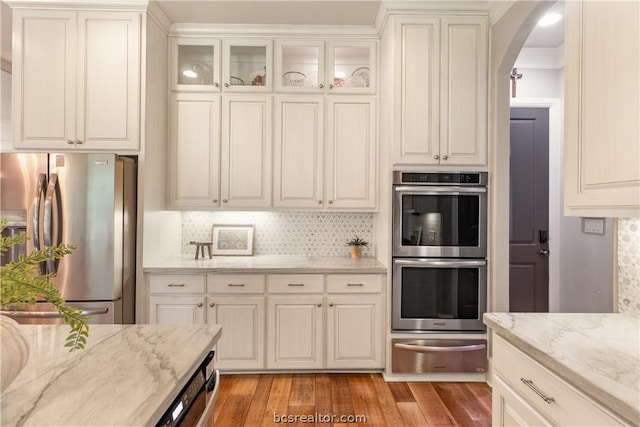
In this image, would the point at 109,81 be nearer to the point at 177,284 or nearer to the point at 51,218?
the point at 51,218

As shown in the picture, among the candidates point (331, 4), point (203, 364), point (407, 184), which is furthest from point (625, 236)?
point (331, 4)

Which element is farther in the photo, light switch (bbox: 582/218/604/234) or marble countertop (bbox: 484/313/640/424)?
light switch (bbox: 582/218/604/234)

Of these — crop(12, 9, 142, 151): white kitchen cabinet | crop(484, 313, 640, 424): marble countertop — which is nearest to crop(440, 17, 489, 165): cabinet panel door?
crop(484, 313, 640, 424): marble countertop

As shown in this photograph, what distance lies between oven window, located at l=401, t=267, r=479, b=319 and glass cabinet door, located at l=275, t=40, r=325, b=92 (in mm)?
1762

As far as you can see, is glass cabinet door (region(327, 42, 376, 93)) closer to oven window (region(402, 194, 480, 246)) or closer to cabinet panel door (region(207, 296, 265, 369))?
oven window (region(402, 194, 480, 246))

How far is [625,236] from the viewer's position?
1636mm

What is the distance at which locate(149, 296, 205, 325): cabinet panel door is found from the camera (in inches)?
106

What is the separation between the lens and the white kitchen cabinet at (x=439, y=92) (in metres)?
2.68

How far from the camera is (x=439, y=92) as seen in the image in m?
2.69

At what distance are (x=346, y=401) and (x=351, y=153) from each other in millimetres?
1911

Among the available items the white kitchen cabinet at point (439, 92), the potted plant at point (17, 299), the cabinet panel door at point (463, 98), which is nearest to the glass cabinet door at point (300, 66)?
the white kitchen cabinet at point (439, 92)

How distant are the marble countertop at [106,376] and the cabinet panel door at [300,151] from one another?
1.84 meters

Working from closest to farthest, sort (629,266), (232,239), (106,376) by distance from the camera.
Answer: (106,376) < (629,266) < (232,239)

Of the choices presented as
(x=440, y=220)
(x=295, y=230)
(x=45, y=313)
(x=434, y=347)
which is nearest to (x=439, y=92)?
(x=440, y=220)
